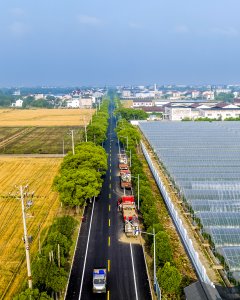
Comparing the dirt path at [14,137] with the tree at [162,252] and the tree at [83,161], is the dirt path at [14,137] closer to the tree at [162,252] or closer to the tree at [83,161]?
the tree at [83,161]

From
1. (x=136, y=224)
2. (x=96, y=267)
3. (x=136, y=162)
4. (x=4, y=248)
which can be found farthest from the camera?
(x=136, y=162)

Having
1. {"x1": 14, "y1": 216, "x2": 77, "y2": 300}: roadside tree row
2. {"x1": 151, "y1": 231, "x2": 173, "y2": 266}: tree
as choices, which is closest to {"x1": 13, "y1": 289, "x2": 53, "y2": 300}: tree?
{"x1": 14, "y1": 216, "x2": 77, "y2": 300}: roadside tree row

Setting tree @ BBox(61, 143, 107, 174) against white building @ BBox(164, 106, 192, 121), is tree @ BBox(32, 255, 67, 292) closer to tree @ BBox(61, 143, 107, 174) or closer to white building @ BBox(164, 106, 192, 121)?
tree @ BBox(61, 143, 107, 174)

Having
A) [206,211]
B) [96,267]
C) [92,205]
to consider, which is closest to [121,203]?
[92,205]

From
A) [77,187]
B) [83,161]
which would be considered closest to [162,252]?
[77,187]

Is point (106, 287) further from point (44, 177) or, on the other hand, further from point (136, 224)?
point (44, 177)
